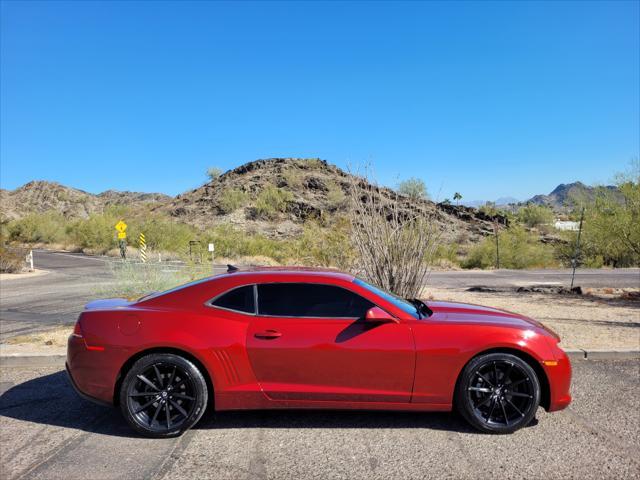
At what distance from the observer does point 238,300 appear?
Answer: 14.4 feet

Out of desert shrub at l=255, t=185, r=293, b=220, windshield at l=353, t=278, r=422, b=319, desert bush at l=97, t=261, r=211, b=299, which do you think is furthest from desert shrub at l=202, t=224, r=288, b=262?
desert shrub at l=255, t=185, r=293, b=220

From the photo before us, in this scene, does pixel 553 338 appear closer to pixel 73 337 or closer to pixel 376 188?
pixel 73 337

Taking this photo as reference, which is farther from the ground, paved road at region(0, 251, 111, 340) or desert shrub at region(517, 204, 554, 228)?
desert shrub at region(517, 204, 554, 228)

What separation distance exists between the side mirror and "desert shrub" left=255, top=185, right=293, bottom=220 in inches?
2701

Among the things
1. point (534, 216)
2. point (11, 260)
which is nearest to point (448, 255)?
point (11, 260)

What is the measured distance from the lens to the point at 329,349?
415 cm

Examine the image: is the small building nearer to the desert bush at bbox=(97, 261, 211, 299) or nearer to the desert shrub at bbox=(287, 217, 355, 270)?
the desert shrub at bbox=(287, 217, 355, 270)

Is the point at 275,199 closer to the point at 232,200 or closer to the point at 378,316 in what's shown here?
the point at 232,200

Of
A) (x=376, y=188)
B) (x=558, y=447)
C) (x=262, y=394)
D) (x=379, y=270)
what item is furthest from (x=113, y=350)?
(x=376, y=188)

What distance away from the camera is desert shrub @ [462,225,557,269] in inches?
1332

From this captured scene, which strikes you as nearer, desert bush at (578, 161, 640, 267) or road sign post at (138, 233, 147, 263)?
desert bush at (578, 161, 640, 267)

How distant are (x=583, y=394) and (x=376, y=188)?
609cm

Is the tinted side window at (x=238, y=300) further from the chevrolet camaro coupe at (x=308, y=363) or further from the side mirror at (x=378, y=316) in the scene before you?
the side mirror at (x=378, y=316)

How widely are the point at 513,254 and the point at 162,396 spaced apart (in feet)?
110
